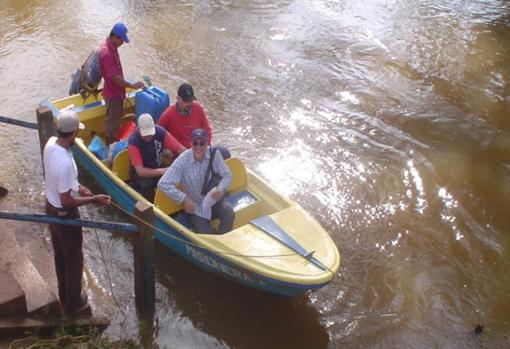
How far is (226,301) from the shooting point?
657 centimetres

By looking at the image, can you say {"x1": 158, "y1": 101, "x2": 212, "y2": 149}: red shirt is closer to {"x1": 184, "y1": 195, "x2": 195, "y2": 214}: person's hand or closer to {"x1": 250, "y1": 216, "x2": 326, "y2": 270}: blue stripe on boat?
{"x1": 184, "y1": 195, "x2": 195, "y2": 214}: person's hand

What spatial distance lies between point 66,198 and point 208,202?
204 cm

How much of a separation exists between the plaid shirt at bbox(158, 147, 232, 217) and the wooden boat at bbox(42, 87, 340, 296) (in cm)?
30

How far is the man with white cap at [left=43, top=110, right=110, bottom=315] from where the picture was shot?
4672 millimetres

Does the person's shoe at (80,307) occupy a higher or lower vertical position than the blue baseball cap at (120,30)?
lower

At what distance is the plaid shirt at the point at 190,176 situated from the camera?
630cm

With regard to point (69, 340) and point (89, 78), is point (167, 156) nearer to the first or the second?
point (89, 78)

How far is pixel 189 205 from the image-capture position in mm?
6375

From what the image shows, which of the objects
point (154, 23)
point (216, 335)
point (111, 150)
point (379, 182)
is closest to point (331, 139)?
point (379, 182)

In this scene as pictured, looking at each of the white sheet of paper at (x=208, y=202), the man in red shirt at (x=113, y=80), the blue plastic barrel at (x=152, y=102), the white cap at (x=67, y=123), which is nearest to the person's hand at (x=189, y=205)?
the white sheet of paper at (x=208, y=202)

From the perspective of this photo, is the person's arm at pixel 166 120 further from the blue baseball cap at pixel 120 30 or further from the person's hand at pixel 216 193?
the person's hand at pixel 216 193

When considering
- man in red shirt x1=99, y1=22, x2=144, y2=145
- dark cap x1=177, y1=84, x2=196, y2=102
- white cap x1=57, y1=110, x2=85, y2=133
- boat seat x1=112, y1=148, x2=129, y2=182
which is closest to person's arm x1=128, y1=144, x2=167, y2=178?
boat seat x1=112, y1=148, x2=129, y2=182

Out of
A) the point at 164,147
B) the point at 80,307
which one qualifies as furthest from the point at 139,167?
the point at 80,307

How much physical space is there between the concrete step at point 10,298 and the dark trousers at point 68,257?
0.50 metres
